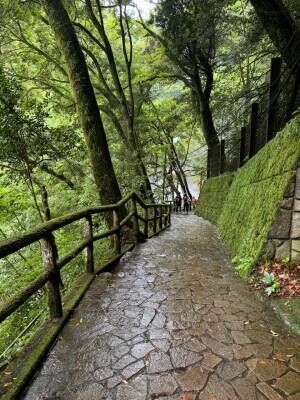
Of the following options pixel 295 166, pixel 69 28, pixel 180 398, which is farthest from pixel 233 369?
pixel 69 28

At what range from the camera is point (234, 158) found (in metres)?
10.9

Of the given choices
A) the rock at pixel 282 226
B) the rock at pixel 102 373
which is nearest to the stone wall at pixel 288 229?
the rock at pixel 282 226

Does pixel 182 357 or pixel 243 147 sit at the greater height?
pixel 243 147

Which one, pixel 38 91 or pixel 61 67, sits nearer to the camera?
pixel 61 67

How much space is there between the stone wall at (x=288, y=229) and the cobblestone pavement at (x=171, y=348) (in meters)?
0.69

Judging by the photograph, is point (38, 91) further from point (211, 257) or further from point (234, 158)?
point (211, 257)

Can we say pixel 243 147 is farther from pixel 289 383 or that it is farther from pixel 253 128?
pixel 289 383

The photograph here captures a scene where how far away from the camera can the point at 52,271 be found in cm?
273

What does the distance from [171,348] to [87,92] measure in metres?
5.20

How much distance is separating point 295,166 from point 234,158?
7.19 metres

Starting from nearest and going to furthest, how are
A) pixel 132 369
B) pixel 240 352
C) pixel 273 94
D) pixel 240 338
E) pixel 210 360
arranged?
pixel 132 369
pixel 210 360
pixel 240 352
pixel 240 338
pixel 273 94

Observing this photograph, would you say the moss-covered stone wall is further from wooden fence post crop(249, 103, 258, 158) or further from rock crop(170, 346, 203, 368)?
rock crop(170, 346, 203, 368)

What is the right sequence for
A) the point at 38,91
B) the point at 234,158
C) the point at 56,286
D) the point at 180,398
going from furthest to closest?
the point at 38,91 < the point at 234,158 < the point at 56,286 < the point at 180,398

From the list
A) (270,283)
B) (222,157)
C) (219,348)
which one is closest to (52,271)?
(219,348)
